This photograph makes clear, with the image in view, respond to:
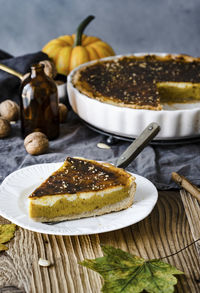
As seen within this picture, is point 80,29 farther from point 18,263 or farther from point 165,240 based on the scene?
point 18,263

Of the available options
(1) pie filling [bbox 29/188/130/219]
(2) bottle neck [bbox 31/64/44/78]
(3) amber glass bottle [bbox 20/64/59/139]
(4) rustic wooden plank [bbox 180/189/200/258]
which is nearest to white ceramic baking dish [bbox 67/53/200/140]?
(3) amber glass bottle [bbox 20/64/59/139]

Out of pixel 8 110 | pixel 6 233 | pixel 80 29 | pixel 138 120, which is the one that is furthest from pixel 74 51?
pixel 6 233

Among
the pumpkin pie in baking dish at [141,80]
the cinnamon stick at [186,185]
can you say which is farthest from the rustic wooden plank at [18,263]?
the pumpkin pie in baking dish at [141,80]

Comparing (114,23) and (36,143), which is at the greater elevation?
(36,143)

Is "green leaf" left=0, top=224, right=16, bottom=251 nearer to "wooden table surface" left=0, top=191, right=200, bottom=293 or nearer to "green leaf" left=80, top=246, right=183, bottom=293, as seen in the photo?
"wooden table surface" left=0, top=191, right=200, bottom=293

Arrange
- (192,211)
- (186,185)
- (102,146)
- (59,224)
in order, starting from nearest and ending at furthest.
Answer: (59,224)
(192,211)
(186,185)
(102,146)

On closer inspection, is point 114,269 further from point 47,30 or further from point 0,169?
point 47,30

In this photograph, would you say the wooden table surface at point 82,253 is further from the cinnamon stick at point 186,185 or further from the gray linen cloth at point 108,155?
the gray linen cloth at point 108,155
